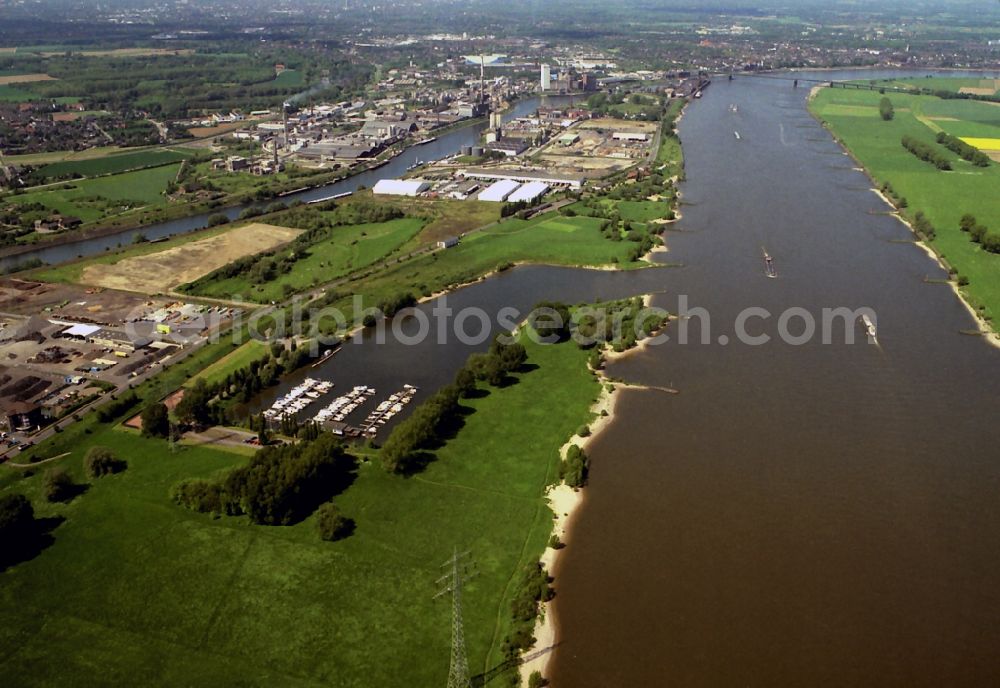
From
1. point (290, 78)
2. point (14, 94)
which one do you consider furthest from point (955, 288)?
point (14, 94)

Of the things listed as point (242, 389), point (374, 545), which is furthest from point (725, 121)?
point (374, 545)

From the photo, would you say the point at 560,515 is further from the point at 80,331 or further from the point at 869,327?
the point at 80,331

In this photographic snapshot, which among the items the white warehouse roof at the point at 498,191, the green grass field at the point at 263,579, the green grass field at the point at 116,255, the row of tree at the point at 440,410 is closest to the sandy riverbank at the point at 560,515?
the green grass field at the point at 263,579

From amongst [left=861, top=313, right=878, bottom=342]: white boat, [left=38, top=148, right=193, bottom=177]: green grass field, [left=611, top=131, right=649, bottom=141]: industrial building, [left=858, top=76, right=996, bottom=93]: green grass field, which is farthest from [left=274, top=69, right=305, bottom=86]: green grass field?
[left=861, top=313, right=878, bottom=342]: white boat

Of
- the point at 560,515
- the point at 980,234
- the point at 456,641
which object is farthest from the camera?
the point at 980,234

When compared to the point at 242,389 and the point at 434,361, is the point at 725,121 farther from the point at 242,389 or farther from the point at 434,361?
the point at 242,389

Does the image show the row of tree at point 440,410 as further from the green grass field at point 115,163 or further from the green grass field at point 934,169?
the green grass field at point 115,163
